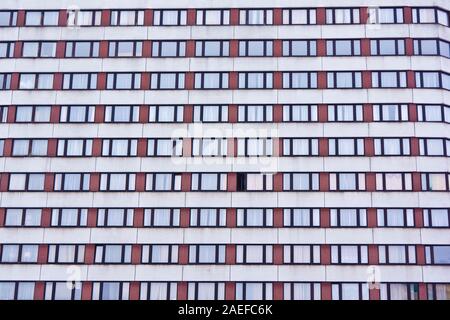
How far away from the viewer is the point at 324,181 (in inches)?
2108

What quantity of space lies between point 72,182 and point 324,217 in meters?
22.2

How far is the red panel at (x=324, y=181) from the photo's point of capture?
175 feet

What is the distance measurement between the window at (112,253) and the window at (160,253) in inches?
56.8

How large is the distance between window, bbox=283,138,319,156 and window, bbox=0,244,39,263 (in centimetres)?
2325

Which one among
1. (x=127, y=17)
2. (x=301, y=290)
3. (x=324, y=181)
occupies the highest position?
(x=127, y=17)

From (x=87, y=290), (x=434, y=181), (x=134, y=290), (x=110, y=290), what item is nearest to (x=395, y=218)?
(x=434, y=181)

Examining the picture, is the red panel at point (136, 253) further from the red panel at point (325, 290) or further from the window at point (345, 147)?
the window at point (345, 147)

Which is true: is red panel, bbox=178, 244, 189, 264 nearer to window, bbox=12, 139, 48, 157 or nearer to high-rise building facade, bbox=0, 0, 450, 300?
high-rise building facade, bbox=0, 0, 450, 300

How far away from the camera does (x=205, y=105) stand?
56.3 meters

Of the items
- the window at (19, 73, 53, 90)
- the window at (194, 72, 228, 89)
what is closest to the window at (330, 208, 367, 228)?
the window at (194, 72, 228, 89)

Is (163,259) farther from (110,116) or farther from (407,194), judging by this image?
(407,194)

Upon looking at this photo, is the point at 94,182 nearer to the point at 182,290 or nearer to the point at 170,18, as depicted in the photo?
the point at 182,290

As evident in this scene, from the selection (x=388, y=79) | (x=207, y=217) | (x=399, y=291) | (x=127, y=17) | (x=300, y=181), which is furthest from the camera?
(x=127, y=17)

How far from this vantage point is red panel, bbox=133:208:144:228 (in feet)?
175
